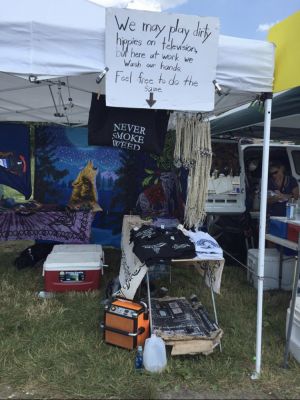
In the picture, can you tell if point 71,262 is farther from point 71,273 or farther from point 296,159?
point 296,159

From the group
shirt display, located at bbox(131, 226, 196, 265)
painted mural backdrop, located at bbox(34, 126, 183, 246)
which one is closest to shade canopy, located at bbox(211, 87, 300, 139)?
painted mural backdrop, located at bbox(34, 126, 183, 246)

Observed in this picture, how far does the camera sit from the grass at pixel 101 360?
8.80 feet

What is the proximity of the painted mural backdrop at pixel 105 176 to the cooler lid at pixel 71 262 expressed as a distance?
2.01 metres

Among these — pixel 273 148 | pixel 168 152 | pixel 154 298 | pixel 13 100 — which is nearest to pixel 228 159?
pixel 273 148

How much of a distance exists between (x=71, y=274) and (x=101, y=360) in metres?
1.68

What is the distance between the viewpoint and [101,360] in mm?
2996

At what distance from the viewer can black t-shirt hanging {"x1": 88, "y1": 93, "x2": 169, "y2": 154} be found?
3348mm

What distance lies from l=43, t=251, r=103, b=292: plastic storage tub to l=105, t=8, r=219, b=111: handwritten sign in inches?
A: 94.2

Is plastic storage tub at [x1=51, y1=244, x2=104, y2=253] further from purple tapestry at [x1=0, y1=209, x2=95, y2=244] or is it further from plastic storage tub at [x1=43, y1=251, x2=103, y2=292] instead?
purple tapestry at [x1=0, y1=209, x2=95, y2=244]

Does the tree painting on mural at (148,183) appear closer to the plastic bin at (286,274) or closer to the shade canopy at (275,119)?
the shade canopy at (275,119)

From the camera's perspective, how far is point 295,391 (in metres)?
2.74

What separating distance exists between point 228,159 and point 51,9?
3725 millimetres

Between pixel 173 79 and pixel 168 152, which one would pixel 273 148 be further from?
pixel 173 79

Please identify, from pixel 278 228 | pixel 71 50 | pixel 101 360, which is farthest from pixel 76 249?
pixel 71 50
